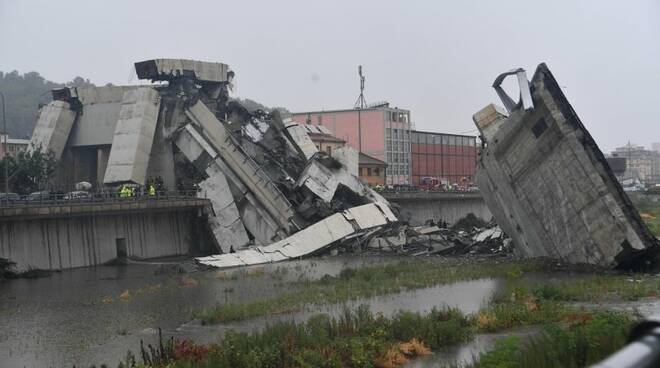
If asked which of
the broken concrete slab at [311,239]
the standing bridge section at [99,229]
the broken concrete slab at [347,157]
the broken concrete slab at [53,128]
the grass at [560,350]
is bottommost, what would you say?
the broken concrete slab at [311,239]

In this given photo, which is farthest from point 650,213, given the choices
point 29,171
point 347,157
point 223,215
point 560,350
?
point 560,350

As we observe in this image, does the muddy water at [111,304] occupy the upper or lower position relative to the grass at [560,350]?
lower

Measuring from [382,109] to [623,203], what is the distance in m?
54.8

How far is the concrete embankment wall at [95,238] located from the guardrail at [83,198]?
102 cm

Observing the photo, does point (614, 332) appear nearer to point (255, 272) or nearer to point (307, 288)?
point (307, 288)

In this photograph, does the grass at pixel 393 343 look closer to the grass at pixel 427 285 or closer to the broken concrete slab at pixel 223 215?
the grass at pixel 427 285

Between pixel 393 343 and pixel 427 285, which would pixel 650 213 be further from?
pixel 393 343

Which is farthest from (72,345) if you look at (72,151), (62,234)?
(72,151)

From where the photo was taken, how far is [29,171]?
4428 centimetres

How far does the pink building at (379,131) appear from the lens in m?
83.2

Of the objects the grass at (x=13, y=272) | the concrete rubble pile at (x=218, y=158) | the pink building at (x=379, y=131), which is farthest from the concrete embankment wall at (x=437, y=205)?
the grass at (x=13, y=272)

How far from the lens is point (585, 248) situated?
99.6 ft

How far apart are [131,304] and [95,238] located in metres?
14.7

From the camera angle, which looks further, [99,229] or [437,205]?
[437,205]
